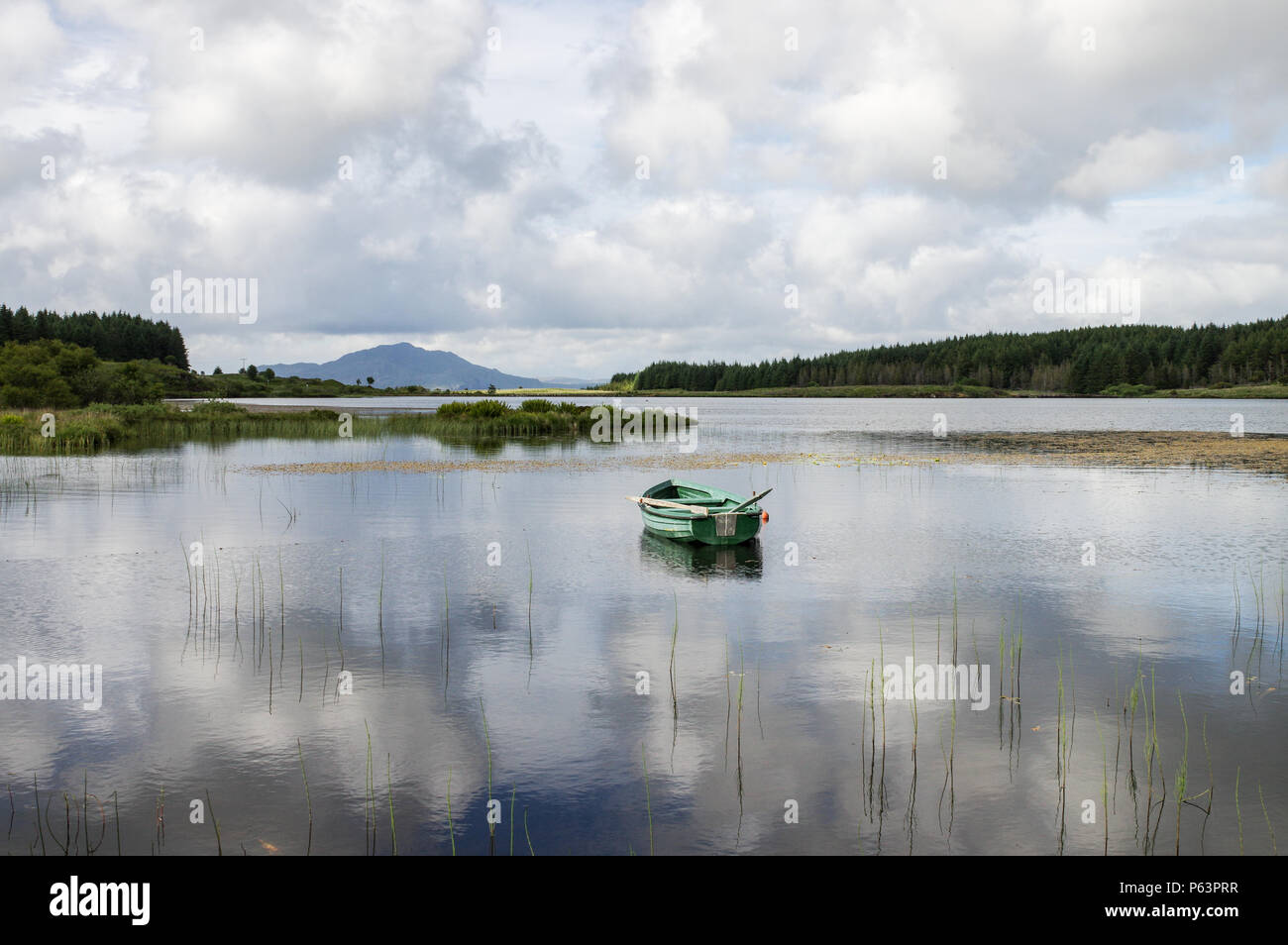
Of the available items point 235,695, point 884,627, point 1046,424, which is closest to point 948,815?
point 884,627

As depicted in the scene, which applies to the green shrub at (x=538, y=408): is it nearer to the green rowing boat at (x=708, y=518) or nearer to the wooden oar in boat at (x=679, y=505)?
the wooden oar in boat at (x=679, y=505)

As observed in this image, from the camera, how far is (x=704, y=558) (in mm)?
28406

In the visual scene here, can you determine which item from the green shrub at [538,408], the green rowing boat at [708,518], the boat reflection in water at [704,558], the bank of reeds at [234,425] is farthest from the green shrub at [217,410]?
the boat reflection in water at [704,558]

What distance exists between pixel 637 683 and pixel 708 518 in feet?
43.3

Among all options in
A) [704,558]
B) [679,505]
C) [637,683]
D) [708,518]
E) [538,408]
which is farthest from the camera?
[538,408]

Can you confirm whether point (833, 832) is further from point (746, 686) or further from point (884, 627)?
point (884, 627)

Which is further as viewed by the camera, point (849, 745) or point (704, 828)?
point (849, 745)

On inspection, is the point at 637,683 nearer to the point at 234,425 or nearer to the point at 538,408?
the point at 234,425

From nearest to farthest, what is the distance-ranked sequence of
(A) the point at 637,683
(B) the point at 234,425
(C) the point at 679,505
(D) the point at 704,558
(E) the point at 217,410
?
1. (A) the point at 637,683
2. (D) the point at 704,558
3. (C) the point at 679,505
4. (B) the point at 234,425
5. (E) the point at 217,410

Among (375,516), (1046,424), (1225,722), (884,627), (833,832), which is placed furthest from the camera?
(1046,424)

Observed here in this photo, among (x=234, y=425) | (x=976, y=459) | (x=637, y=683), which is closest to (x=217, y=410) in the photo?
(x=234, y=425)

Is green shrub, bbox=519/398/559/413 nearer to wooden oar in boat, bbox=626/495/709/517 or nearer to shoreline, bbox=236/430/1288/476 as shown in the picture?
shoreline, bbox=236/430/1288/476
